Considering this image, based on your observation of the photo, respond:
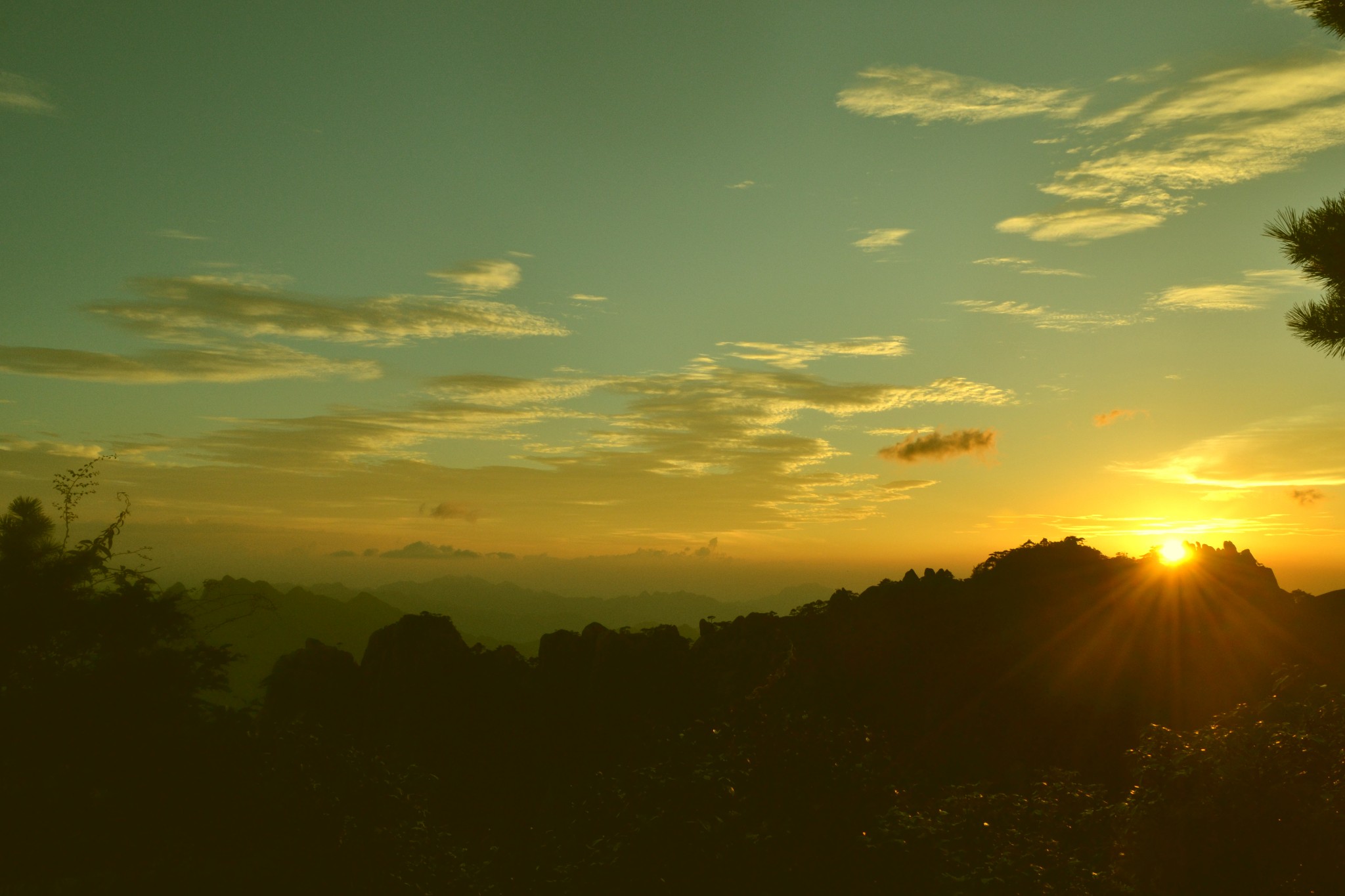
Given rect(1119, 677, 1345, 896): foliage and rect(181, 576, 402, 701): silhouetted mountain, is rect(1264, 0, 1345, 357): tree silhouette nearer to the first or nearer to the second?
rect(1119, 677, 1345, 896): foliage

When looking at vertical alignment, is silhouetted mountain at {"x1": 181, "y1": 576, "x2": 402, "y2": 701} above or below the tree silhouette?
below

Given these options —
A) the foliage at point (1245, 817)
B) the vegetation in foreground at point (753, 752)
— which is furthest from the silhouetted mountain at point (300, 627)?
the foliage at point (1245, 817)

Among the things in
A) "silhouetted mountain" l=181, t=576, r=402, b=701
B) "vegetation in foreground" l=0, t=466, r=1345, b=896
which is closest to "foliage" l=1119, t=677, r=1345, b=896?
"vegetation in foreground" l=0, t=466, r=1345, b=896

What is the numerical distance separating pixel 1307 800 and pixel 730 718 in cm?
1683

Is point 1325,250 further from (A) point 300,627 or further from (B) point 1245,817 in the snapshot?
(A) point 300,627

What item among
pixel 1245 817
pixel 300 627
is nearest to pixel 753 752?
pixel 1245 817

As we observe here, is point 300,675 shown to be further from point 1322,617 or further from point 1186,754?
point 1322,617

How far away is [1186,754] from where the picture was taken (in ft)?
35.6

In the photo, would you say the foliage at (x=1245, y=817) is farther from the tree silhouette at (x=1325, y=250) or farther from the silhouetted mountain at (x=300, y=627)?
the silhouetted mountain at (x=300, y=627)

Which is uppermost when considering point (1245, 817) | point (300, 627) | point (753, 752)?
point (1245, 817)

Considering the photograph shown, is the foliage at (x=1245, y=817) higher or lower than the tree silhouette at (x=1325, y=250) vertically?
lower

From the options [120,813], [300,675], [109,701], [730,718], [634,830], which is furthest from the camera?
[300,675]

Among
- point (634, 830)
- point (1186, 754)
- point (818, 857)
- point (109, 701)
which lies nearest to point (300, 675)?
point (109, 701)

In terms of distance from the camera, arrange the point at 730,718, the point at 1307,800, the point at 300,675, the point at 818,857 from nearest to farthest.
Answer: the point at 1307,800
the point at 818,857
the point at 730,718
the point at 300,675
